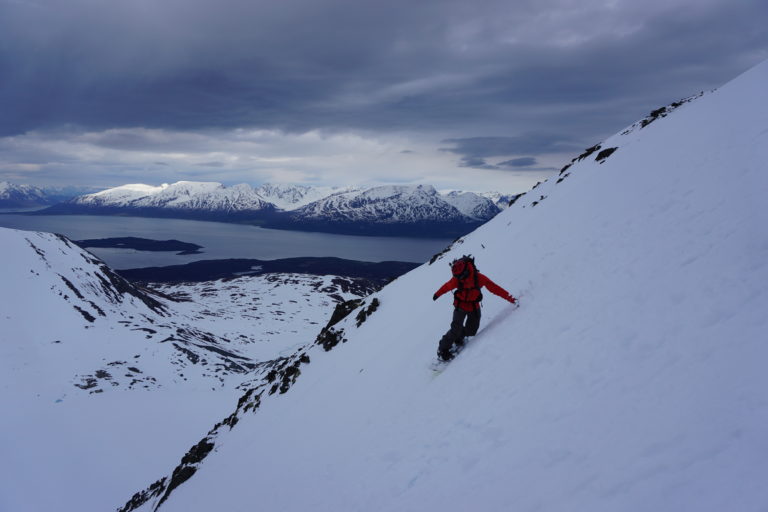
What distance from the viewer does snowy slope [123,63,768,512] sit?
4176 mm

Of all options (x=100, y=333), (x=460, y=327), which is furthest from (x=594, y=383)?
(x=100, y=333)

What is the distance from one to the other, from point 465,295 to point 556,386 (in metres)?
3.49

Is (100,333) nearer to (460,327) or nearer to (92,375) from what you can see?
(92,375)

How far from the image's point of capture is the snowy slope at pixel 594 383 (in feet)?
13.7

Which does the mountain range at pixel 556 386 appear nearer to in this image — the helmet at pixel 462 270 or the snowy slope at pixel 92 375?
the snowy slope at pixel 92 375

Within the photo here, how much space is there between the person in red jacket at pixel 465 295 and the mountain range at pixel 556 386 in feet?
1.96

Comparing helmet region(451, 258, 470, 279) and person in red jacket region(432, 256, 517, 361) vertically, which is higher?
helmet region(451, 258, 470, 279)

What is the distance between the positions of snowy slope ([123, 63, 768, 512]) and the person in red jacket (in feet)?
1.88

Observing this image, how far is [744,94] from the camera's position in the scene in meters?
14.0

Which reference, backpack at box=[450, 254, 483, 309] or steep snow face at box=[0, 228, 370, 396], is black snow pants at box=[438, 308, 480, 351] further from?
steep snow face at box=[0, 228, 370, 396]

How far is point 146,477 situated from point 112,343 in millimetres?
31119

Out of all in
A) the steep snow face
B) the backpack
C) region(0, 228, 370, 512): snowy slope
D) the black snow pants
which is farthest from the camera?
the steep snow face

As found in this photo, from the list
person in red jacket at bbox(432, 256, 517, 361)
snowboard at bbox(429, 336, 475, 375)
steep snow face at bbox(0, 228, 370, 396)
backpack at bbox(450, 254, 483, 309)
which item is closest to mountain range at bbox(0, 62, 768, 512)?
snowboard at bbox(429, 336, 475, 375)

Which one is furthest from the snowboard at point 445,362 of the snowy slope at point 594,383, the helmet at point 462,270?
the helmet at point 462,270
